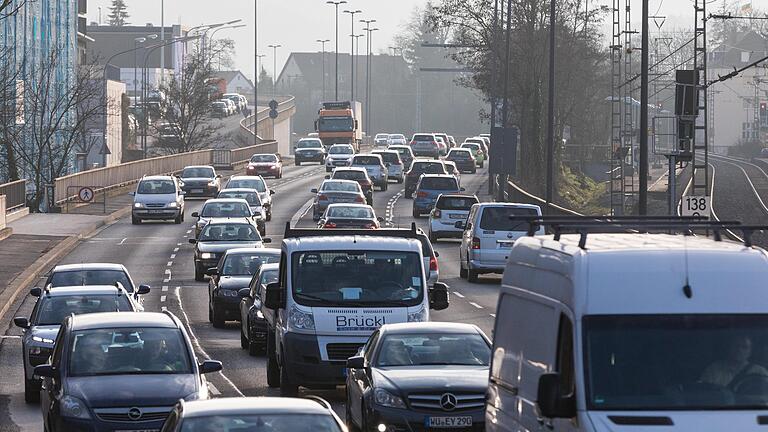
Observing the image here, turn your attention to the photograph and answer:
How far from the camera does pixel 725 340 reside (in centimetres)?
927

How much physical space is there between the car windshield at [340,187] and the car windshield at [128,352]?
3862 centimetres

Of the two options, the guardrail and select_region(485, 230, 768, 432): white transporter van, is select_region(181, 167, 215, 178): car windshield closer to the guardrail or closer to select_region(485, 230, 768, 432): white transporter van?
the guardrail

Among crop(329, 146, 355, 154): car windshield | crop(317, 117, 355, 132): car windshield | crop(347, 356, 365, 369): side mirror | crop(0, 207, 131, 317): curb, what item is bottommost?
crop(0, 207, 131, 317): curb

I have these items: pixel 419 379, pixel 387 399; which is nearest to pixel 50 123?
pixel 419 379

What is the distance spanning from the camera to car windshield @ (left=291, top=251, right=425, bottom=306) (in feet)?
64.4

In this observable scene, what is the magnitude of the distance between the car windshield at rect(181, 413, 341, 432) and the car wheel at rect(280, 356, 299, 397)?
897 centimetres

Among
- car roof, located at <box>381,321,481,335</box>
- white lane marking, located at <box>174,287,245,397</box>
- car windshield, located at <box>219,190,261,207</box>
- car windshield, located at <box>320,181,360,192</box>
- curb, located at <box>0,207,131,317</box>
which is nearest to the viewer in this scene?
car roof, located at <box>381,321,481,335</box>

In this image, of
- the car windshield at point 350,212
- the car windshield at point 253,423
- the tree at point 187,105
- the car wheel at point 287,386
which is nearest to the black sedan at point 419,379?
the car wheel at point 287,386

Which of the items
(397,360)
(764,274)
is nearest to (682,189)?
(397,360)

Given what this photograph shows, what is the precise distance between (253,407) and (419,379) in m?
5.30

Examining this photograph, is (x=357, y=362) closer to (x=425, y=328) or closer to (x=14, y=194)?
(x=425, y=328)

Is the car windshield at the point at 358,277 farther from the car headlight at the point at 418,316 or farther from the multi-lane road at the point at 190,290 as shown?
the multi-lane road at the point at 190,290

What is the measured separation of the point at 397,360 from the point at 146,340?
2659 millimetres

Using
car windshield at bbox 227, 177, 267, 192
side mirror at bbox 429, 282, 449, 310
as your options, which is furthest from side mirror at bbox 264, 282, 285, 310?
car windshield at bbox 227, 177, 267, 192
